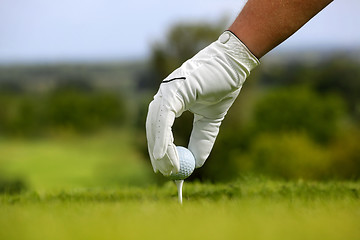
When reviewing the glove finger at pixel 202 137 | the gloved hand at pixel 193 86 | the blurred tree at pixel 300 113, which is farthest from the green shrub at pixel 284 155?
the gloved hand at pixel 193 86

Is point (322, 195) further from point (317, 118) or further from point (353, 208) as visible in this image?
point (317, 118)

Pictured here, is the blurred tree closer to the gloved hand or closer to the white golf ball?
the white golf ball

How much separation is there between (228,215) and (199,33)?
17.7 m

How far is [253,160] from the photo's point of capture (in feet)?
69.8

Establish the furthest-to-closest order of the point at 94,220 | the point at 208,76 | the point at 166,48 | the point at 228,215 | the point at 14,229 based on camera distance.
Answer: the point at 166,48 < the point at 208,76 < the point at 228,215 < the point at 94,220 < the point at 14,229

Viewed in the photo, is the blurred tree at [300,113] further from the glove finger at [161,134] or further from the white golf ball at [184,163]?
the glove finger at [161,134]

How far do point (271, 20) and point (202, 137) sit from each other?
2.05 ft

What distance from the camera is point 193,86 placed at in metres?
1.98

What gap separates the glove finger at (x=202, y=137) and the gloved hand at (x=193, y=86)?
167 millimetres

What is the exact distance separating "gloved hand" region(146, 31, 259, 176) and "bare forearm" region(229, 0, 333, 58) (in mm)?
51

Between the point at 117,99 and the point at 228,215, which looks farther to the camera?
the point at 117,99

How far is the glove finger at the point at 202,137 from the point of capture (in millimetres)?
2227

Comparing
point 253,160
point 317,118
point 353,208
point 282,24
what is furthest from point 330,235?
point 317,118

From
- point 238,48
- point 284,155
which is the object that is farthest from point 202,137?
point 284,155
